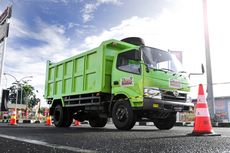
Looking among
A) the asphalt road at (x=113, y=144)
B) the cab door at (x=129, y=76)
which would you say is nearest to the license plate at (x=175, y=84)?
the cab door at (x=129, y=76)

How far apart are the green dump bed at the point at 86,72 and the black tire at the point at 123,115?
35.8 inches

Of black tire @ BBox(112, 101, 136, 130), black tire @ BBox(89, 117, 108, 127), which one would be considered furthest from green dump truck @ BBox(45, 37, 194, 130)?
black tire @ BBox(89, 117, 108, 127)

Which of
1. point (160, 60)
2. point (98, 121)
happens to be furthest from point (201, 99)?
point (98, 121)

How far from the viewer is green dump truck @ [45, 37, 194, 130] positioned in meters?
7.02

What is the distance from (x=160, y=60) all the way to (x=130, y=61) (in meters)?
0.90

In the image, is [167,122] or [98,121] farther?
[98,121]

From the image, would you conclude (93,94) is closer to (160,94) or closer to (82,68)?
(82,68)

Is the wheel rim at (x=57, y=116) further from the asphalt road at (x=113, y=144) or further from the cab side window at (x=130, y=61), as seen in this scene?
the asphalt road at (x=113, y=144)

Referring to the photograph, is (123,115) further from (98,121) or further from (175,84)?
(98,121)

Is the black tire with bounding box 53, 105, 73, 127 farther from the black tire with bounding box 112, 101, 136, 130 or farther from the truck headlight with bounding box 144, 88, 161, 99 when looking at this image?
the truck headlight with bounding box 144, 88, 161, 99

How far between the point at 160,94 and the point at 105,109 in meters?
2.04

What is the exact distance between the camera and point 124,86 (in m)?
7.48

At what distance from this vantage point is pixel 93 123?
10.4 metres

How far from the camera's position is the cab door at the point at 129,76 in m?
7.02
